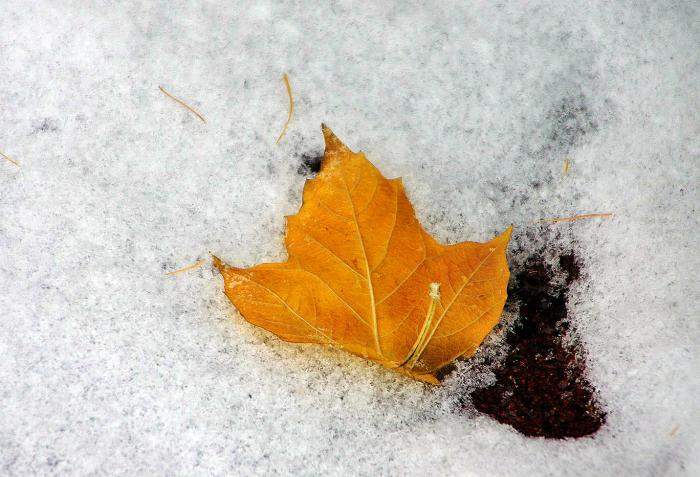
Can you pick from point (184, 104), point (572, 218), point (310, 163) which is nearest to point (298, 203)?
point (310, 163)

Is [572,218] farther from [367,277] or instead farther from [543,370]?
[367,277]

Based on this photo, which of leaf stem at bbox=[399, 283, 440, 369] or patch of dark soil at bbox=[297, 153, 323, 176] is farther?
patch of dark soil at bbox=[297, 153, 323, 176]

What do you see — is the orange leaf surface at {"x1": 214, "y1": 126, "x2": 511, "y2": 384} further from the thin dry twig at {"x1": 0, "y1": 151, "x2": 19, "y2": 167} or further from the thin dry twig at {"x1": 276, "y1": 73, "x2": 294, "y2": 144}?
the thin dry twig at {"x1": 0, "y1": 151, "x2": 19, "y2": 167}

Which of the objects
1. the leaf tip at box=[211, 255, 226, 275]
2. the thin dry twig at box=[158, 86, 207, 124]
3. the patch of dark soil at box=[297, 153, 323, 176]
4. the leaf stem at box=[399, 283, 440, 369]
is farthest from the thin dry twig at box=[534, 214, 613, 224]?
the thin dry twig at box=[158, 86, 207, 124]

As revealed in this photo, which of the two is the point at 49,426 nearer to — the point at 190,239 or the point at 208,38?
the point at 190,239

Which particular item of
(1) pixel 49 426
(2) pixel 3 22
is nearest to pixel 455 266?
(1) pixel 49 426
